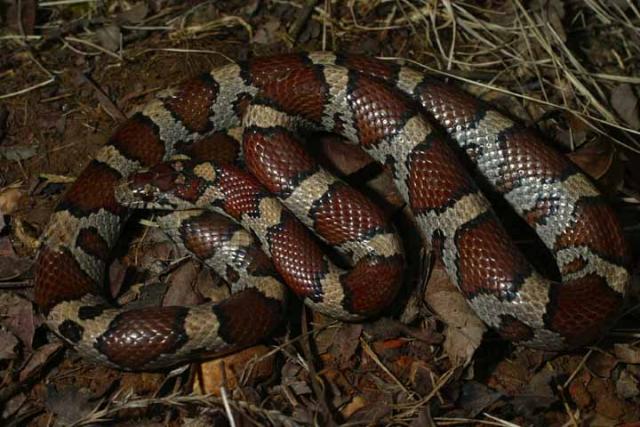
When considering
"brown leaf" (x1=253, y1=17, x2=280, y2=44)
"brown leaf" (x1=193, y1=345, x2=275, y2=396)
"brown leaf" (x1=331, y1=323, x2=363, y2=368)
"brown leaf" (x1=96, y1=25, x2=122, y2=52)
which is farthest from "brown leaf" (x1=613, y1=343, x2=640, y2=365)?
Result: "brown leaf" (x1=96, y1=25, x2=122, y2=52)

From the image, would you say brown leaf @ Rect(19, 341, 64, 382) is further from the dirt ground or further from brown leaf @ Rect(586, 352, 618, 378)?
brown leaf @ Rect(586, 352, 618, 378)

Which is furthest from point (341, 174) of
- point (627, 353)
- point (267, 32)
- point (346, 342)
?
point (627, 353)

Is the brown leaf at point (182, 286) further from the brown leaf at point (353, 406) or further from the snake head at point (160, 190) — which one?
the brown leaf at point (353, 406)

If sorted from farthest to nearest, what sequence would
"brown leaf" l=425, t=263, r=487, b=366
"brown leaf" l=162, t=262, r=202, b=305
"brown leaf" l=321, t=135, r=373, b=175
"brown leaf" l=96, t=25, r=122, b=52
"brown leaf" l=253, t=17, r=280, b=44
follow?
"brown leaf" l=253, t=17, r=280, b=44, "brown leaf" l=96, t=25, r=122, b=52, "brown leaf" l=321, t=135, r=373, b=175, "brown leaf" l=162, t=262, r=202, b=305, "brown leaf" l=425, t=263, r=487, b=366

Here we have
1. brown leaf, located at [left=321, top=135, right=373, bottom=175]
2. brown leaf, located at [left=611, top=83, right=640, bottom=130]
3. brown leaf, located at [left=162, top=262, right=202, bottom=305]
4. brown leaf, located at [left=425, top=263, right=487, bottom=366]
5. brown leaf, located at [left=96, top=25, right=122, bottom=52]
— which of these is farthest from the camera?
brown leaf, located at [left=96, top=25, right=122, bottom=52]

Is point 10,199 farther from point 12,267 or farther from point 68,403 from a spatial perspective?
point 68,403

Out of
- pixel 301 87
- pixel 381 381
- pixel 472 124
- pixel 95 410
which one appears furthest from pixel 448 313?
pixel 95 410
